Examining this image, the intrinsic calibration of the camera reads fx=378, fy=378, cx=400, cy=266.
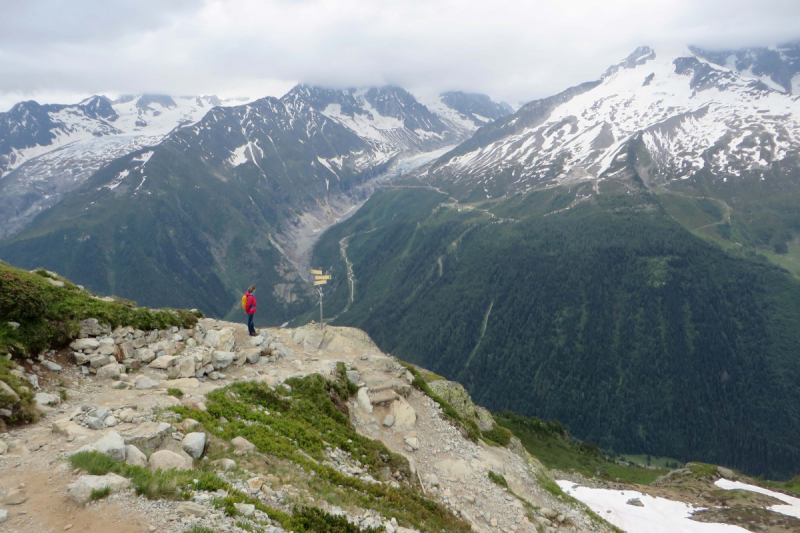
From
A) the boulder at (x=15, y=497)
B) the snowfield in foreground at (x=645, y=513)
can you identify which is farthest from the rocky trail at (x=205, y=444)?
the snowfield in foreground at (x=645, y=513)

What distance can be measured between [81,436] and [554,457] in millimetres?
114793

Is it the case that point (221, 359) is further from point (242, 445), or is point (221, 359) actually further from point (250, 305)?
point (242, 445)

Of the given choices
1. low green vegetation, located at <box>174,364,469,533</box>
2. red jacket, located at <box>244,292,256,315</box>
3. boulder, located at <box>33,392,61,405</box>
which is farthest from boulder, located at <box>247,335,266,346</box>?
boulder, located at <box>33,392,61,405</box>

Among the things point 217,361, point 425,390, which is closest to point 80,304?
point 217,361

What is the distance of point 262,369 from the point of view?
983 inches

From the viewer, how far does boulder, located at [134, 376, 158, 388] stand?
18.6 m

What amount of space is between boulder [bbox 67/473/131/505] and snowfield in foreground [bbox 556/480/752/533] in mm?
49254

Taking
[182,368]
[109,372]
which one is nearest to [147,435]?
[109,372]

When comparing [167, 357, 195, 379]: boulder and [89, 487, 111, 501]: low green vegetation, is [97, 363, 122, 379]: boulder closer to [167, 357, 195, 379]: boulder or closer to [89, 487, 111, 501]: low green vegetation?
[167, 357, 195, 379]: boulder

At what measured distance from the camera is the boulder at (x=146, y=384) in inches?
734

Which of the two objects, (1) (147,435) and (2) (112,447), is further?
(1) (147,435)

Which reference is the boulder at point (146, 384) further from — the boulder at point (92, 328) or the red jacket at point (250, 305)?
the red jacket at point (250, 305)

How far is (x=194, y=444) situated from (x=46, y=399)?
756cm

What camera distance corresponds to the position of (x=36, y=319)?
18.8 m
